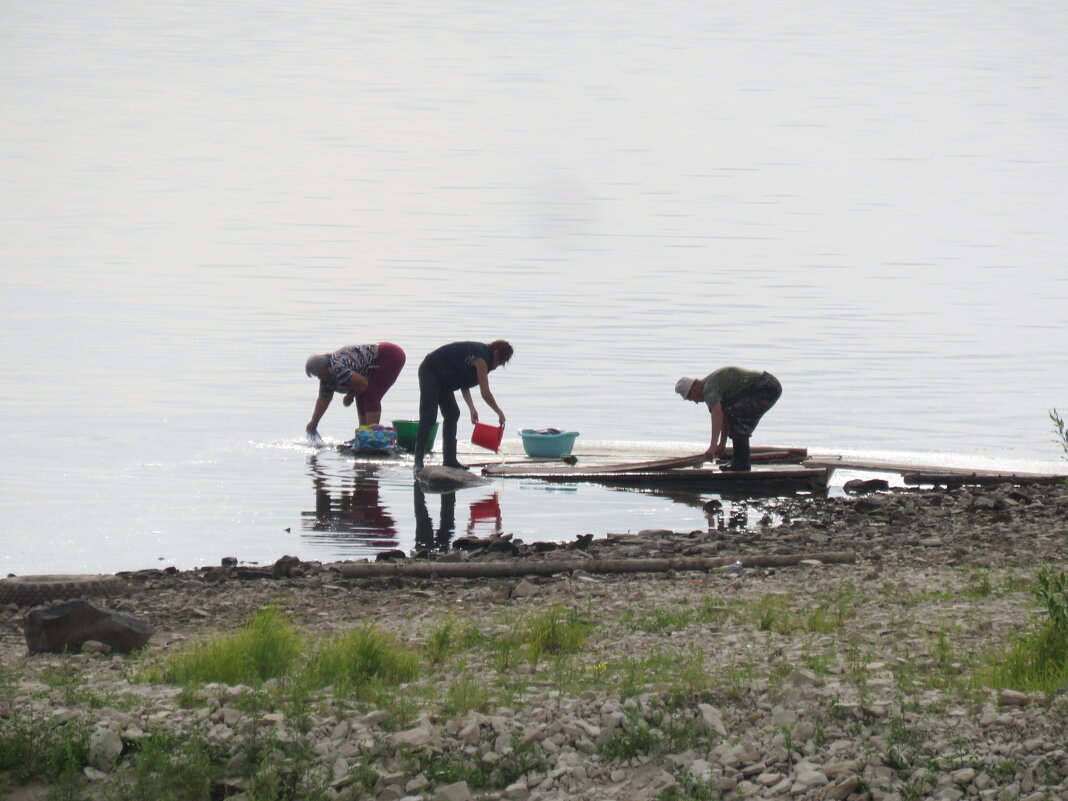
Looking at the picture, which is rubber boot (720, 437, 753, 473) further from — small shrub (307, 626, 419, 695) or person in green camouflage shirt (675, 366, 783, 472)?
small shrub (307, 626, 419, 695)

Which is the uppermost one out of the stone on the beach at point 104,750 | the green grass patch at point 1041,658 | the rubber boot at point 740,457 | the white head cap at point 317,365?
the white head cap at point 317,365

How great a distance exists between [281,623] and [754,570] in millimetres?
4111

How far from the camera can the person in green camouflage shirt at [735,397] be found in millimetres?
17031

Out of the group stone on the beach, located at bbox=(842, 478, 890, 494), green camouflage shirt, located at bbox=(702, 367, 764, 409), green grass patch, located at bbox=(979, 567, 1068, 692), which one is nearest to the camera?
green grass patch, located at bbox=(979, 567, 1068, 692)

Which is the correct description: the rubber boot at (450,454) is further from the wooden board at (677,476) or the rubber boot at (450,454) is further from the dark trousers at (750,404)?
the dark trousers at (750,404)

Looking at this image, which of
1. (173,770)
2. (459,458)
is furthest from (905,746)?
(459,458)

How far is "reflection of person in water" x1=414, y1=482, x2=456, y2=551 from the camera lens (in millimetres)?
15156

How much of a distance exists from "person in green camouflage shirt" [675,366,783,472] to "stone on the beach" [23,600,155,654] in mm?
8702

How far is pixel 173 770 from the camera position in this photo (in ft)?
22.9

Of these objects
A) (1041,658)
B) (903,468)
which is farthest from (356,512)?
(1041,658)

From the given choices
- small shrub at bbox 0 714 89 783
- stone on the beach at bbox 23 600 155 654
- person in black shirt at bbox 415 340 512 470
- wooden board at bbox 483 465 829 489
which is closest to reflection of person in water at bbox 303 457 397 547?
person in black shirt at bbox 415 340 512 470

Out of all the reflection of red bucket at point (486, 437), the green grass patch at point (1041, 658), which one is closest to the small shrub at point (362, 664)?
the green grass patch at point (1041, 658)

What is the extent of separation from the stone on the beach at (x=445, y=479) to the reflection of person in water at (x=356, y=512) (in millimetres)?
597

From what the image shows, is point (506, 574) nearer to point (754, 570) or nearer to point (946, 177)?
point (754, 570)
